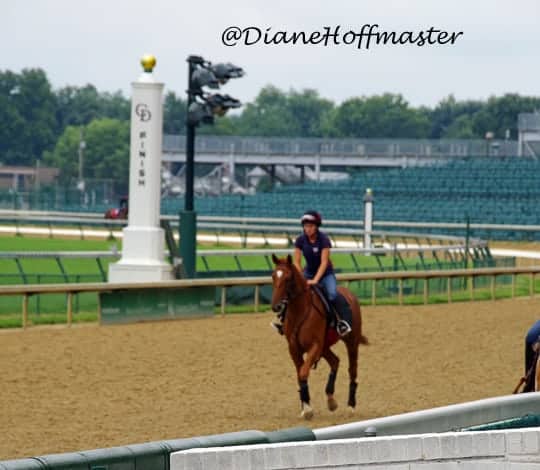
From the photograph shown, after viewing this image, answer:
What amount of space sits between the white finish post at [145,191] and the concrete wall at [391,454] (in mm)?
18370

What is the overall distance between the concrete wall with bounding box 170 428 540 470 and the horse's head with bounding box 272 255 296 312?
658 cm

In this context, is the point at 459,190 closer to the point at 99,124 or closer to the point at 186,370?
the point at 186,370

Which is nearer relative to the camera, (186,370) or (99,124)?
(186,370)

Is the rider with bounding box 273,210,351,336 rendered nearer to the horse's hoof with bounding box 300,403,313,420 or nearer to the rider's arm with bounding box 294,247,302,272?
the rider's arm with bounding box 294,247,302,272

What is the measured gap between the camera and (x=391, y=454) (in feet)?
25.3

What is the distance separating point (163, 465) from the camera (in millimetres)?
8195

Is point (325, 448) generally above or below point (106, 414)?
above

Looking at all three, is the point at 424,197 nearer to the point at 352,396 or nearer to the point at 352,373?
the point at 352,373

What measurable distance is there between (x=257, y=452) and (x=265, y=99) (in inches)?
7082

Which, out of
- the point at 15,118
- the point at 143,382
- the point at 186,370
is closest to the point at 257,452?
the point at 143,382

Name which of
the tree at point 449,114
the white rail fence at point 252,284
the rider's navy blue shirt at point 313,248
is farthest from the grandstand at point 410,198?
the tree at point 449,114

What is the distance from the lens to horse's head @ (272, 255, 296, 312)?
1452cm

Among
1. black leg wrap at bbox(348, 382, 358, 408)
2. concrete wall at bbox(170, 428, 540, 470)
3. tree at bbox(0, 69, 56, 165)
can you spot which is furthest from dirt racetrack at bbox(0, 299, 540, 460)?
tree at bbox(0, 69, 56, 165)

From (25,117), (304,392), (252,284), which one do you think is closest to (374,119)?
(25,117)
